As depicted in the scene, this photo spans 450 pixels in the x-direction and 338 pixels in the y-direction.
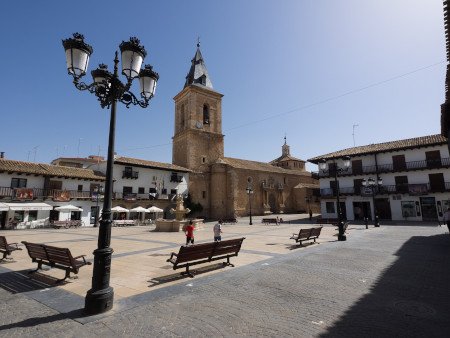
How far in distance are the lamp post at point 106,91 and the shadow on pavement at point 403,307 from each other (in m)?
3.56

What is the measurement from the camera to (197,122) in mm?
40812

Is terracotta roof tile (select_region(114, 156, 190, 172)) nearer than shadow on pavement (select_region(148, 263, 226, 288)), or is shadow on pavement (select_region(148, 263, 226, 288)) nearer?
shadow on pavement (select_region(148, 263, 226, 288))

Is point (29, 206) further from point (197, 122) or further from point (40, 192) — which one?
point (197, 122)

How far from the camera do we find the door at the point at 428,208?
25547 millimetres

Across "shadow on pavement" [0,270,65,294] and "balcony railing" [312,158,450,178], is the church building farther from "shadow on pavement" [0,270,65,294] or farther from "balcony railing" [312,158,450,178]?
"shadow on pavement" [0,270,65,294]

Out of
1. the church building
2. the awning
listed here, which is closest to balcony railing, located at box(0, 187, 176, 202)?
the awning

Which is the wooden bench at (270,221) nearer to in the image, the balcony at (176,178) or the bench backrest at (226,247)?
the balcony at (176,178)

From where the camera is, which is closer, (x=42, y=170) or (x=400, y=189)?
(x=42, y=170)

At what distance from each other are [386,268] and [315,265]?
1878 mm

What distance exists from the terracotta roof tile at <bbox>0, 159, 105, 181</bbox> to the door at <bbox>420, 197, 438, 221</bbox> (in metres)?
34.2

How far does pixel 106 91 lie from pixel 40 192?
2564cm

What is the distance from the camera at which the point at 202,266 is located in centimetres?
777

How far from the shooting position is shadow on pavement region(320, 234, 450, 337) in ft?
12.1

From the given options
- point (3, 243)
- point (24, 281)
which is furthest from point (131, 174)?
point (24, 281)
